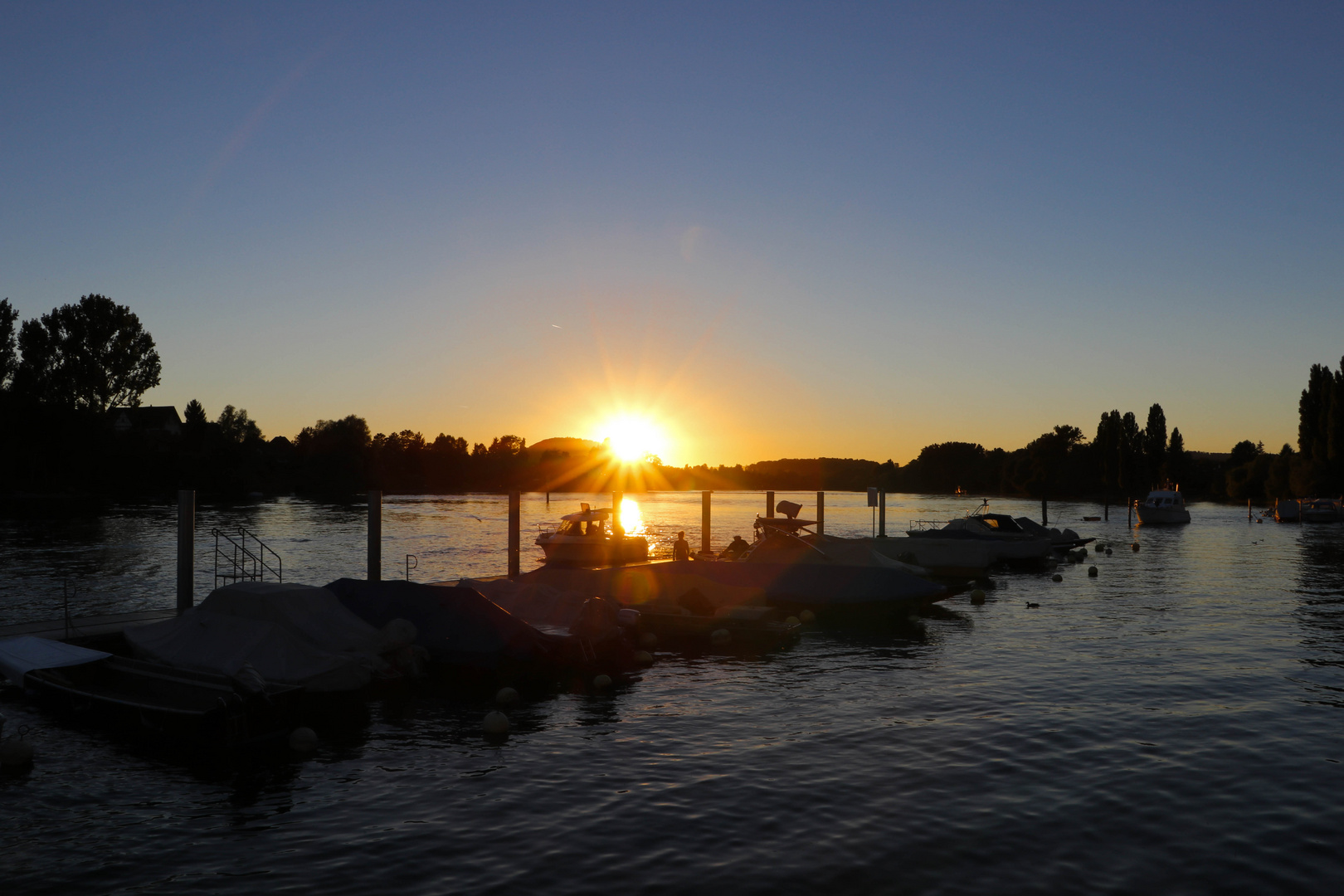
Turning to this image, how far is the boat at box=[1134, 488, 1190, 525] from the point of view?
9062cm

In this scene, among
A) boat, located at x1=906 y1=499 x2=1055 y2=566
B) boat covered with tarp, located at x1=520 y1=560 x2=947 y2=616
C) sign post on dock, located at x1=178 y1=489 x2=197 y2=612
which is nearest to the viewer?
sign post on dock, located at x1=178 y1=489 x2=197 y2=612

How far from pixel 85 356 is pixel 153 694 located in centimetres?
10549

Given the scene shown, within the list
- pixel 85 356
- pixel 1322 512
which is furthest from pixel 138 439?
pixel 1322 512

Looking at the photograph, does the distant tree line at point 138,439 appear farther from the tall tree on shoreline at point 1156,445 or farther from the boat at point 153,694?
the boat at point 153,694

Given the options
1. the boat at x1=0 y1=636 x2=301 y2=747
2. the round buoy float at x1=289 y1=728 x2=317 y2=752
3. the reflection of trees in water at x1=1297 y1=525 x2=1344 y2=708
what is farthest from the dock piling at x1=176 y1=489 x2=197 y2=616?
the reflection of trees in water at x1=1297 y1=525 x2=1344 y2=708

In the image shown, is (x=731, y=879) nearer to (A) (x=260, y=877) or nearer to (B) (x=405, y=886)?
(B) (x=405, y=886)

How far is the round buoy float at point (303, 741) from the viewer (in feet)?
53.1

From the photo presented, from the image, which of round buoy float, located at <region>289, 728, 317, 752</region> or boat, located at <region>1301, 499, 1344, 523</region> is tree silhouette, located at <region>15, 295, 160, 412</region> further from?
boat, located at <region>1301, 499, 1344, 523</region>

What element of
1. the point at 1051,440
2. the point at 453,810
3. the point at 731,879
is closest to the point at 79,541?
the point at 453,810

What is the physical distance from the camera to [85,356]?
10538 cm

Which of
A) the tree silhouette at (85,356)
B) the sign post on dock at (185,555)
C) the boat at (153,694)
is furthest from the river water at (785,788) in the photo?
the tree silhouette at (85,356)

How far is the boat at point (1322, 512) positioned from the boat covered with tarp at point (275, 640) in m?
104

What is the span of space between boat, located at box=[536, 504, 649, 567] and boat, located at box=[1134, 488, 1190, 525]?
6390 cm

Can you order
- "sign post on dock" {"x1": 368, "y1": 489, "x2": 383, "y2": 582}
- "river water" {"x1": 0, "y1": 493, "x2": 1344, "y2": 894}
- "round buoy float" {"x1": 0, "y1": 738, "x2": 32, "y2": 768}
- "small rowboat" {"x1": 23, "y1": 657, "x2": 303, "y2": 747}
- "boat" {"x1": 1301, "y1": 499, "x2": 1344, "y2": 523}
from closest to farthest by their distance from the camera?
1. "river water" {"x1": 0, "y1": 493, "x2": 1344, "y2": 894}
2. "round buoy float" {"x1": 0, "y1": 738, "x2": 32, "y2": 768}
3. "small rowboat" {"x1": 23, "y1": 657, "x2": 303, "y2": 747}
4. "sign post on dock" {"x1": 368, "y1": 489, "x2": 383, "y2": 582}
5. "boat" {"x1": 1301, "y1": 499, "x2": 1344, "y2": 523}
